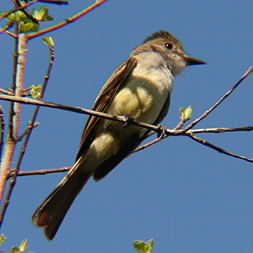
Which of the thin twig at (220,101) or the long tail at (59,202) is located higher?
the thin twig at (220,101)

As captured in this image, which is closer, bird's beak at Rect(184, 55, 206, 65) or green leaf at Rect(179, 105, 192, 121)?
green leaf at Rect(179, 105, 192, 121)

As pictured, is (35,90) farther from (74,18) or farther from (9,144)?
(74,18)

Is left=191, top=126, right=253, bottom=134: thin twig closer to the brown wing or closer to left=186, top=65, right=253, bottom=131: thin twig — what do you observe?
left=186, top=65, right=253, bottom=131: thin twig

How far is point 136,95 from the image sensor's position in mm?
5457

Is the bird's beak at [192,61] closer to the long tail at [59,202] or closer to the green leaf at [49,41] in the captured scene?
the long tail at [59,202]

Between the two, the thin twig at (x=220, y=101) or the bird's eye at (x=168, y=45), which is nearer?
the thin twig at (x=220, y=101)

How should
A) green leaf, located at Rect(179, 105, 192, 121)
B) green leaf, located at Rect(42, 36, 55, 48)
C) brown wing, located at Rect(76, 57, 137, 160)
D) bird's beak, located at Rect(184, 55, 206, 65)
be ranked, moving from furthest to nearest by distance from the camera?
bird's beak, located at Rect(184, 55, 206, 65), brown wing, located at Rect(76, 57, 137, 160), green leaf, located at Rect(179, 105, 192, 121), green leaf, located at Rect(42, 36, 55, 48)

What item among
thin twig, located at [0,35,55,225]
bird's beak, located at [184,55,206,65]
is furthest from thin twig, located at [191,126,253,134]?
bird's beak, located at [184,55,206,65]

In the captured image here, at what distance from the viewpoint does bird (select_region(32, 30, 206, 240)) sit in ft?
17.8

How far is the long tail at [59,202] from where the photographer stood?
472 centimetres

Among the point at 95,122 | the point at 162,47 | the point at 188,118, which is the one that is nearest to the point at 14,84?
the point at 188,118

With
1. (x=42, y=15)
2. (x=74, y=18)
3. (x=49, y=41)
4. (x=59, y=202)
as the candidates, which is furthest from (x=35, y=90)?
(x=59, y=202)

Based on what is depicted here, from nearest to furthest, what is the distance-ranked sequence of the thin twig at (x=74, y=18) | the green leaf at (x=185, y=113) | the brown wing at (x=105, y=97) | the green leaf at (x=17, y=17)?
the thin twig at (x=74, y=18) → the green leaf at (x=17, y=17) → the green leaf at (x=185, y=113) → the brown wing at (x=105, y=97)

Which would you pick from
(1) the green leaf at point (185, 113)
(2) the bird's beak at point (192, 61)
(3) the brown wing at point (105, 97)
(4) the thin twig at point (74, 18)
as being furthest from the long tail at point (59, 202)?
(4) the thin twig at point (74, 18)
